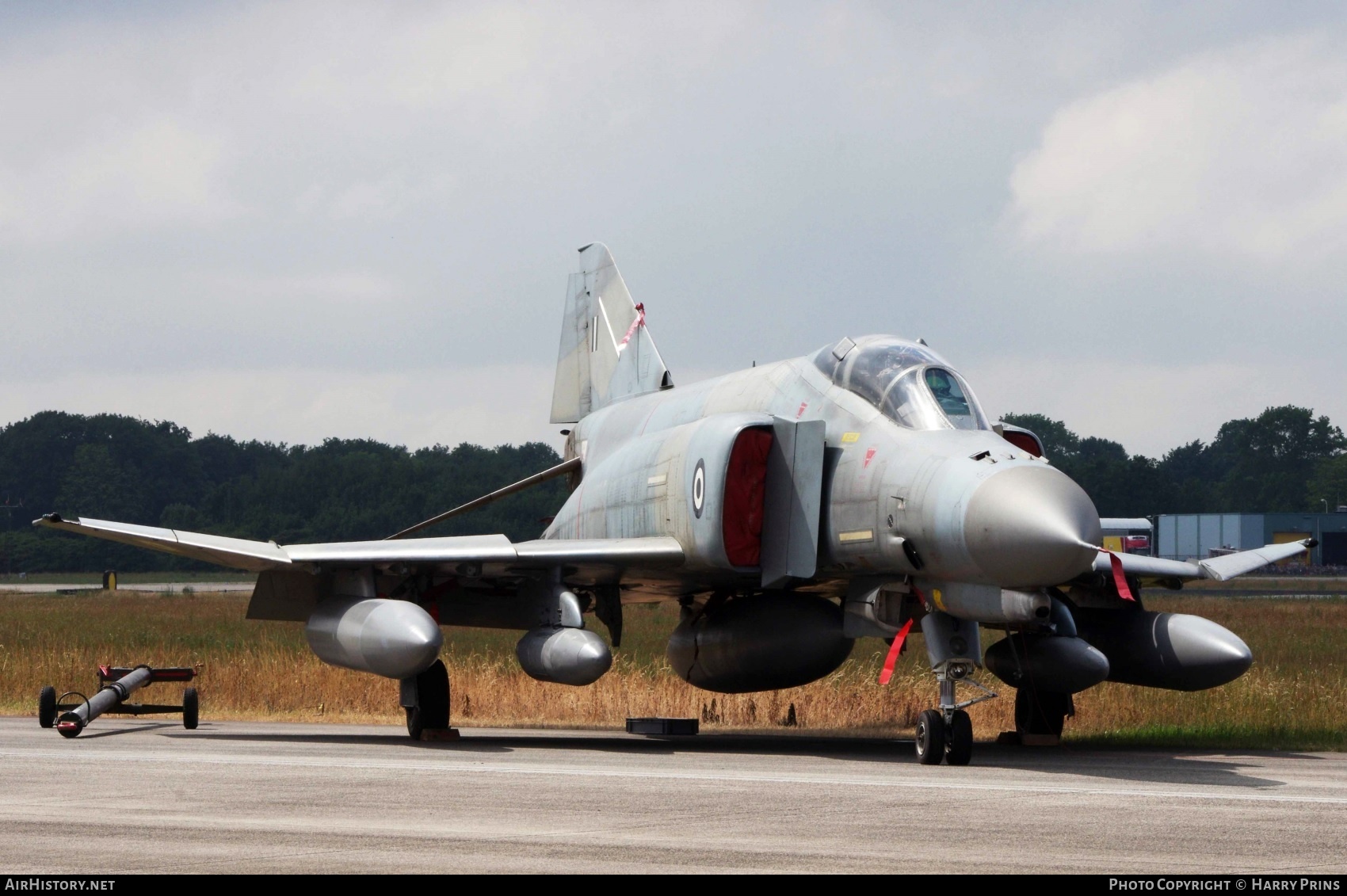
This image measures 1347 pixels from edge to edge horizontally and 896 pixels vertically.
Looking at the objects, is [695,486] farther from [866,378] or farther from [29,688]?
[29,688]

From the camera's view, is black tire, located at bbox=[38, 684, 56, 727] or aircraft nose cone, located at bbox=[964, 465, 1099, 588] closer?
Result: aircraft nose cone, located at bbox=[964, 465, 1099, 588]

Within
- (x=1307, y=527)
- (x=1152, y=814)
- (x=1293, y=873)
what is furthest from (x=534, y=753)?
(x=1307, y=527)

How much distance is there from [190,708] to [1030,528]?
8.89 metres

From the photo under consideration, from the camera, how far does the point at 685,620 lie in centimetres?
1681

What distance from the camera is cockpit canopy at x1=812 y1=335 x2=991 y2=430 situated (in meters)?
12.7

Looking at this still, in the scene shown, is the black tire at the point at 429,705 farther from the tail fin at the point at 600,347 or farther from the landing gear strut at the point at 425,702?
the tail fin at the point at 600,347

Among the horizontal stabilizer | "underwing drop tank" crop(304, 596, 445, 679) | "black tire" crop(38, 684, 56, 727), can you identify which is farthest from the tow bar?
"underwing drop tank" crop(304, 596, 445, 679)

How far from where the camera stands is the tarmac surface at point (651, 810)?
7059 millimetres

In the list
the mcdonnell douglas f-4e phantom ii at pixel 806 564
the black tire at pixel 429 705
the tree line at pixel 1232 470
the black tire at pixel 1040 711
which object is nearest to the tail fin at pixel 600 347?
the mcdonnell douglas f-4e phantom ii at pixel 806 564

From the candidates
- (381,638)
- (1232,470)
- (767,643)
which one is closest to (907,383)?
(767,643)

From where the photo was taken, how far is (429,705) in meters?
15.3

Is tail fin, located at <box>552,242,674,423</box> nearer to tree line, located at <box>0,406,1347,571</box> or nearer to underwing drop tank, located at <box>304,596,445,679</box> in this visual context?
underwing drop tank, located at <box>304,596,445,679</box>

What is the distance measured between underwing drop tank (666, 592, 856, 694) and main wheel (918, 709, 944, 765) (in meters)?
2.20
